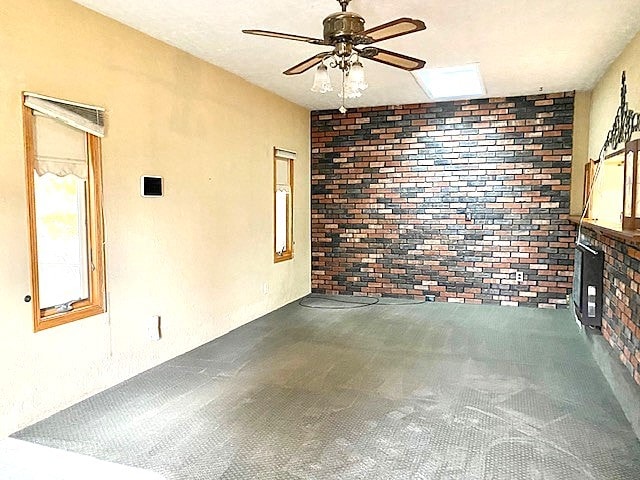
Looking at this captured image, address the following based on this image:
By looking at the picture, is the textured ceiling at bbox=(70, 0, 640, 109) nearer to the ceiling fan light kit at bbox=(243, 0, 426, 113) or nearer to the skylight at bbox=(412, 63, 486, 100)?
the skylight at bbox=(412, 63, 486, 100)

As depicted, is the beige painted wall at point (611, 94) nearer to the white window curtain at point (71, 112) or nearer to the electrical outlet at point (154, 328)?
the white window curtain at point (71, 112)

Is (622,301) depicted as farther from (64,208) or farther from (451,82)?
(64,208)

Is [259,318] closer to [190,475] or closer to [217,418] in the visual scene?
[217,418]

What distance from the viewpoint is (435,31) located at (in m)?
3.63

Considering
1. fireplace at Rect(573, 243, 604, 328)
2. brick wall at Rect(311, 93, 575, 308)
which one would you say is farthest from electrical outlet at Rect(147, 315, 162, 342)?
fireplace at Rect(573, 243, 604, 328)

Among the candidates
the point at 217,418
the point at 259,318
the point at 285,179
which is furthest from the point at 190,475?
the point at 285,179

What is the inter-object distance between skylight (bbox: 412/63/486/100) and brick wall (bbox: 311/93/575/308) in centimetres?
31

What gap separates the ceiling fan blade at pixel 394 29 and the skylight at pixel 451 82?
2.27 m

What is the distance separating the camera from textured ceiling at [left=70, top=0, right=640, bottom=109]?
315 cm

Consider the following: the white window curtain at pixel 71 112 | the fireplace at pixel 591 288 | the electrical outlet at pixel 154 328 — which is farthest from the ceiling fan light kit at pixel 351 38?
the fireplace at pixel 591 288

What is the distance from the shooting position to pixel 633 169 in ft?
10.5

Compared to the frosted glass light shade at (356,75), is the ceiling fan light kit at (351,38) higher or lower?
higher

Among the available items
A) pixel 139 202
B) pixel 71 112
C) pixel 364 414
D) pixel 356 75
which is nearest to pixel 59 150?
pixel 71 112

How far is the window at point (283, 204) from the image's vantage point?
5961 mm
